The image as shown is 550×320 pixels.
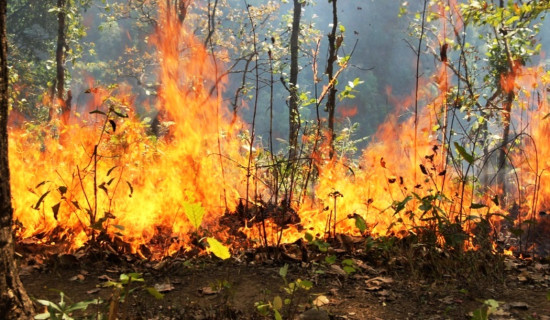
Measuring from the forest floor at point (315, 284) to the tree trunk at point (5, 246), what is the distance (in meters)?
0.32

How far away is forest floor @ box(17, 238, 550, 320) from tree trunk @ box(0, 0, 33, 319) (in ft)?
1.04

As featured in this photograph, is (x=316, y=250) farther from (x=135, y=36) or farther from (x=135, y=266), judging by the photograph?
(x=135, y=36)

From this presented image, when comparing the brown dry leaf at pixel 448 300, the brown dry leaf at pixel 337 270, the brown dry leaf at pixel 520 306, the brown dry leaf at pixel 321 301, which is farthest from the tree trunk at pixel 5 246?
the brown dry leaf at pixel 520 306

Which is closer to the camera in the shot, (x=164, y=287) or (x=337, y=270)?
(x=164, y=287)

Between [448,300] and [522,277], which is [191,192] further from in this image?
[522,277]

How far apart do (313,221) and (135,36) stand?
29360 mm

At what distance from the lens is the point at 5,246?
5.40ft

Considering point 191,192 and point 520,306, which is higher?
point 191,192

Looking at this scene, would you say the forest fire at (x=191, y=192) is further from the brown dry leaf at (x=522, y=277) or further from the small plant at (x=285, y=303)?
the small plant at (x=285, y=303)

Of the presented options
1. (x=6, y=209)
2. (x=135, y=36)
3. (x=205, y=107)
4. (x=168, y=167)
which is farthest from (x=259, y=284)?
(x=135, y=36)

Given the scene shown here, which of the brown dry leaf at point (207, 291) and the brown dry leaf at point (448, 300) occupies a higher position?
the brown dry leaf at point (448, 300)

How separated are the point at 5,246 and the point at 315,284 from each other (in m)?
1.57

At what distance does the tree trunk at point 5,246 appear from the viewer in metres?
1.62

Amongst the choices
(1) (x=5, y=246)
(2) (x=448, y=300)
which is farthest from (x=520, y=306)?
(1) (x=5, y=246)
